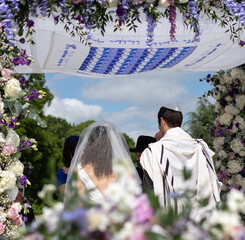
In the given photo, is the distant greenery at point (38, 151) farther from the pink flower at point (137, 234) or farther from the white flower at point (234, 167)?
the pink flower at point (137, 234)

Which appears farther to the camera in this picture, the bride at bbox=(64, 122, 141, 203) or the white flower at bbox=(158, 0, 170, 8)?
the white flower at bbox=(158, 0, 170, 8)

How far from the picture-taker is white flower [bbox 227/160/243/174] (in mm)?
7011

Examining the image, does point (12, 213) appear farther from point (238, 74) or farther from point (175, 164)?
point (238, 74)

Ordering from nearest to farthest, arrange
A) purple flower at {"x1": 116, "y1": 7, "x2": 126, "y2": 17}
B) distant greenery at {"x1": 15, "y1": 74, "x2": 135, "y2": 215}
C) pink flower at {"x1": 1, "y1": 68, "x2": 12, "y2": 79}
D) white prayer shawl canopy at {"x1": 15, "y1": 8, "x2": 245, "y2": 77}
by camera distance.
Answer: pink flower at {"x1": 1, "y1": 68, "x2": 12, "y2": 79}
purple flower at {"x1": 116, "y1": 7, "x2": 126, "y2": 17}
white prayer shawl canopy at {"x1": 15, "y1": 8, "x2": 245, "y2": 77}
distant greenery at {"x1": 15, "y1": 74, "x2": 135, "y2": 215}

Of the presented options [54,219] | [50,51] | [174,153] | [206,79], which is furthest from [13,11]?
[206,79]

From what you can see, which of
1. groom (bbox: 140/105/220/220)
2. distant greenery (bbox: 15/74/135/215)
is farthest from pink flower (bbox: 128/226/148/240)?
distant greenery (bbox: 15/74/135/215)

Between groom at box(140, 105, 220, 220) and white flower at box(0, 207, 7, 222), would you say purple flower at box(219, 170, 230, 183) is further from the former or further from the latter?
white flower at box(0, 207, 7, 222)

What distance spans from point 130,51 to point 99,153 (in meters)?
2.32

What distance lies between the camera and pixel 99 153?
3.80 metres

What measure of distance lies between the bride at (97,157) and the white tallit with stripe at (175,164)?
32 cm

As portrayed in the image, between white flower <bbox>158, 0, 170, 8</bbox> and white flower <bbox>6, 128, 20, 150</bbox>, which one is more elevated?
white flower <bbox>158, 0, 170, 8</bbox>

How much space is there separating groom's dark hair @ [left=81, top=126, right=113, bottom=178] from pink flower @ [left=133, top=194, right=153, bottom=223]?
8.56ft

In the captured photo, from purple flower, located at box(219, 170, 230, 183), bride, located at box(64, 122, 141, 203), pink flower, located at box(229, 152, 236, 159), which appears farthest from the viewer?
purple flower, located at box(219, 170, 230, 183)

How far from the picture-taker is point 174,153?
437cm
